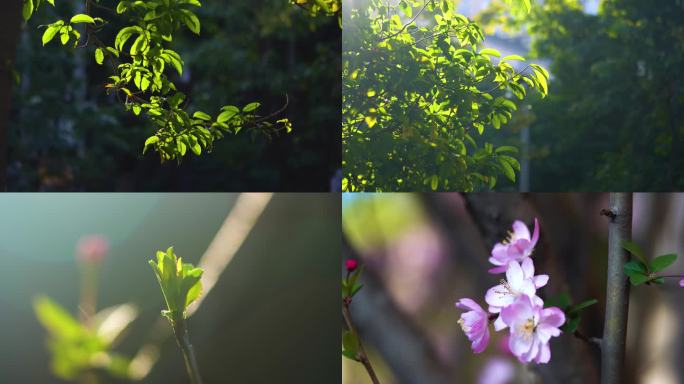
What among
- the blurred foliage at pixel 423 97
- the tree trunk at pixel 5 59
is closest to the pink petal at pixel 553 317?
the blurred foliage at pixel 423 97

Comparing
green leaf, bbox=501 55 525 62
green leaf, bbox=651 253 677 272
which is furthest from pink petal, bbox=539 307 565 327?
green leaf, bbox=501 55 525 62

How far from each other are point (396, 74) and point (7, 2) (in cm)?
178

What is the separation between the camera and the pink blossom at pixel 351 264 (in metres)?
2.09

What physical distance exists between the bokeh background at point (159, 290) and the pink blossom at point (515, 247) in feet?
1.58

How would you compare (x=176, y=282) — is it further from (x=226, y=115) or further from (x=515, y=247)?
(x=515, y=247)

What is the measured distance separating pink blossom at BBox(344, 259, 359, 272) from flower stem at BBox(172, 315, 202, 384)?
19.7 inches

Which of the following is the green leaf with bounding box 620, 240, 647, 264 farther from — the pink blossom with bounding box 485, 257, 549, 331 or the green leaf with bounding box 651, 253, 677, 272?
the pink blossom with bounding box 485, 257, 549, 331

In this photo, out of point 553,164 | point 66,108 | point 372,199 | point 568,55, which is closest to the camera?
point 372,199

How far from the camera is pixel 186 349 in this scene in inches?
85.2

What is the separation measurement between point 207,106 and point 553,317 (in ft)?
11.6

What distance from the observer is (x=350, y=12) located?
2.21 meters

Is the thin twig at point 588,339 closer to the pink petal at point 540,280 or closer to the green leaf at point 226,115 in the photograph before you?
the pink petal at point 540,280

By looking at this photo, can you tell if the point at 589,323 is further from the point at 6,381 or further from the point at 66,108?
the point at 66,108

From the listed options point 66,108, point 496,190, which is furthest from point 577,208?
point 66,108
